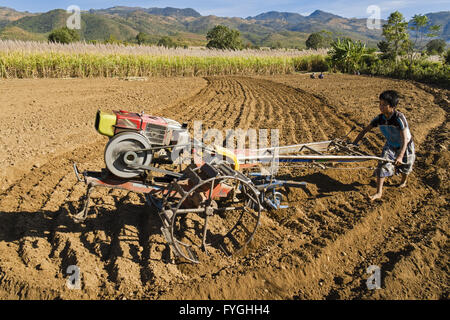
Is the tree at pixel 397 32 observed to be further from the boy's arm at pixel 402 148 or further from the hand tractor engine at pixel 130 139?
the hand tractor engine at pixel 130 139

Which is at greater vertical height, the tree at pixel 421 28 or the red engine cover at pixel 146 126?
the tree at pixel 421 28

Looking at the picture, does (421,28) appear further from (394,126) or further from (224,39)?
(224,39)

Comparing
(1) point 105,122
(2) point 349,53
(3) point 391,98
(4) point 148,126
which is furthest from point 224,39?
(1) point 105,122

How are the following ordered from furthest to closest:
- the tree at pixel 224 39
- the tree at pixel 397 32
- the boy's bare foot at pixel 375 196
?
1. the tree at pixel 224 39
2. the tree at pixel 397 32
3. the boy's bare foot at pixel 375 196

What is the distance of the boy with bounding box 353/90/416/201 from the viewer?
4398 mm

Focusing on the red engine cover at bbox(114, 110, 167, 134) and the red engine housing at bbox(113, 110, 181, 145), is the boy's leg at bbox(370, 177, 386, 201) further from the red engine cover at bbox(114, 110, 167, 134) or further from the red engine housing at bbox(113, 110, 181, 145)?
the red engine cover at bbox(114, 110, 167, 134)

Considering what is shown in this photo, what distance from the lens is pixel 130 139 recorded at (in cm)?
327

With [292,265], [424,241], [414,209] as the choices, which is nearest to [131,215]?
[292,265]

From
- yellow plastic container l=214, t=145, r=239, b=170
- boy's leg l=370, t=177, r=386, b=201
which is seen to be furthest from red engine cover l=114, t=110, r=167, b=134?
boy's leg l=370, t=177, r=386, b=201

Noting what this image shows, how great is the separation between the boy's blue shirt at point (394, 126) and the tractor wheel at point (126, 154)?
10.8 ft

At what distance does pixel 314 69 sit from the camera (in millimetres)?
23703

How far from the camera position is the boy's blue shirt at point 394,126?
Result: 444cm

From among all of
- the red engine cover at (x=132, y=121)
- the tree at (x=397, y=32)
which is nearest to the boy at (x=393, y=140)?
the red engine cover at (x=132, y=121)
